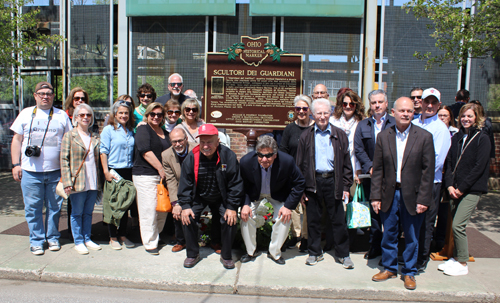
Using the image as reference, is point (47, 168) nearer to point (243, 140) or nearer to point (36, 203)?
point (36, 203)

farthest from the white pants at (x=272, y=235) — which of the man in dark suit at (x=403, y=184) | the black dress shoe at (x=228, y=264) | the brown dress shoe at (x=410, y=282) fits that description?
the brown dress shoe at (x=410, y=282)

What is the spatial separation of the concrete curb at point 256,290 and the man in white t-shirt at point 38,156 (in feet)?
2.04

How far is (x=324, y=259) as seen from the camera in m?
4.73

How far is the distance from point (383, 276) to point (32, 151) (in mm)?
4276

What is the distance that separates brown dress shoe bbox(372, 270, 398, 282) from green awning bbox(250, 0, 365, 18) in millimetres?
5828

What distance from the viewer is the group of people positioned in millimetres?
4113

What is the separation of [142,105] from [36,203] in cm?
198

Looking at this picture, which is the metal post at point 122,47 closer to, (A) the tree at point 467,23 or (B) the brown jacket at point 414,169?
(A) the tree at point 467,23

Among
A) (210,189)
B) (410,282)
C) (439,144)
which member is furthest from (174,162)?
(439,144)

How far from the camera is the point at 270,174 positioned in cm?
458

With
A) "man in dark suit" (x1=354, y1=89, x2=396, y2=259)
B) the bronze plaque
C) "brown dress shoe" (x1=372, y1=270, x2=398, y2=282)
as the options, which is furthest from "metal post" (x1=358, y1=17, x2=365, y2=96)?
"brown dress shoe" (x1=372, y1=270, x2=398, y2=282)

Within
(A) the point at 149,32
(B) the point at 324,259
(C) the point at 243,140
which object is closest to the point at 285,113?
(B) the point at 324,259

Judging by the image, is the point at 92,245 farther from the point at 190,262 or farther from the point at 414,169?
the point at 414,169

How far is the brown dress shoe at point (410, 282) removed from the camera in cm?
394
